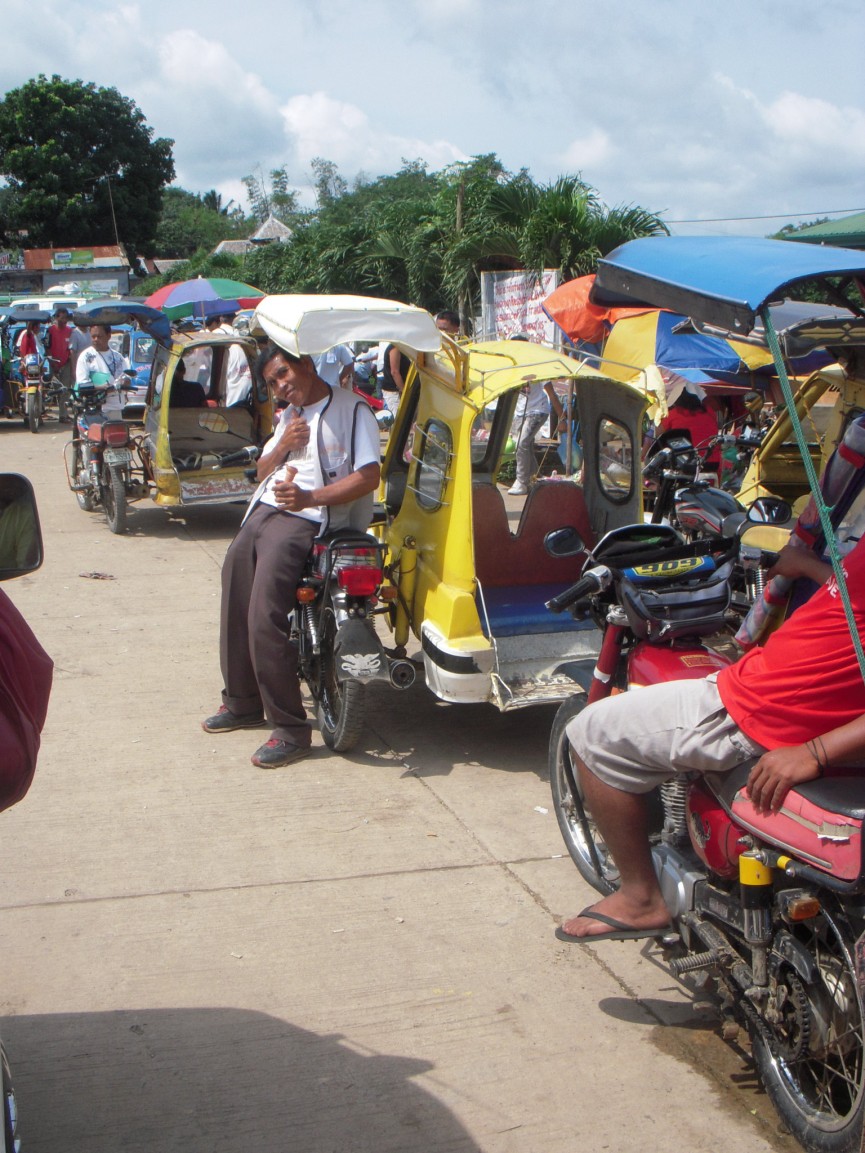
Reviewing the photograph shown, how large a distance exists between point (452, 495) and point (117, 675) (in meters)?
2.58

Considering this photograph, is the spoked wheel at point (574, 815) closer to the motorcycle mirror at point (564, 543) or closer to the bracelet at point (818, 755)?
the motorcycle mirror at point (564, 543)

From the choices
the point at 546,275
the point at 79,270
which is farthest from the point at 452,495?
the point at 79,270

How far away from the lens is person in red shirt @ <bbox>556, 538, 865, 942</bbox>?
2799mm

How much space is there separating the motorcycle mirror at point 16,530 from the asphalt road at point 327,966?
1552 millimetres

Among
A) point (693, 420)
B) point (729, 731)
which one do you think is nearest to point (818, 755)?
point (729, 731)

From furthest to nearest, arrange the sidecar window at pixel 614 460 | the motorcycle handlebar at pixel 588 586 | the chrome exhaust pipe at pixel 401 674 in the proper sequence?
the sidecar window at pixel 614 460 < the chrome exhaust pipe at pixel 401 674 < the motorcycle handlebar at pixel 588 586

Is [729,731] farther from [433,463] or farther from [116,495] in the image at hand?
[116,495]

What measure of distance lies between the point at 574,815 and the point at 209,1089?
1712 mm

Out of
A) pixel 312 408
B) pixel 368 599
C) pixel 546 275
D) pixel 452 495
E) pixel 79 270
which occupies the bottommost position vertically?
pixel 368 599

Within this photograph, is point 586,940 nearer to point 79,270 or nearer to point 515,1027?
point 515,1027

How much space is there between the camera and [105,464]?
11242 millimetres

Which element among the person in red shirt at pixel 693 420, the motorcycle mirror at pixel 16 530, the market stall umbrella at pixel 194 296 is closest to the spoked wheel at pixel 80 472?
the market stall umbrella at pixel 194 296

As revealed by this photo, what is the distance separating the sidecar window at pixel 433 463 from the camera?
18.7ft

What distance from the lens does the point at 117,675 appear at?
689 centimetres
